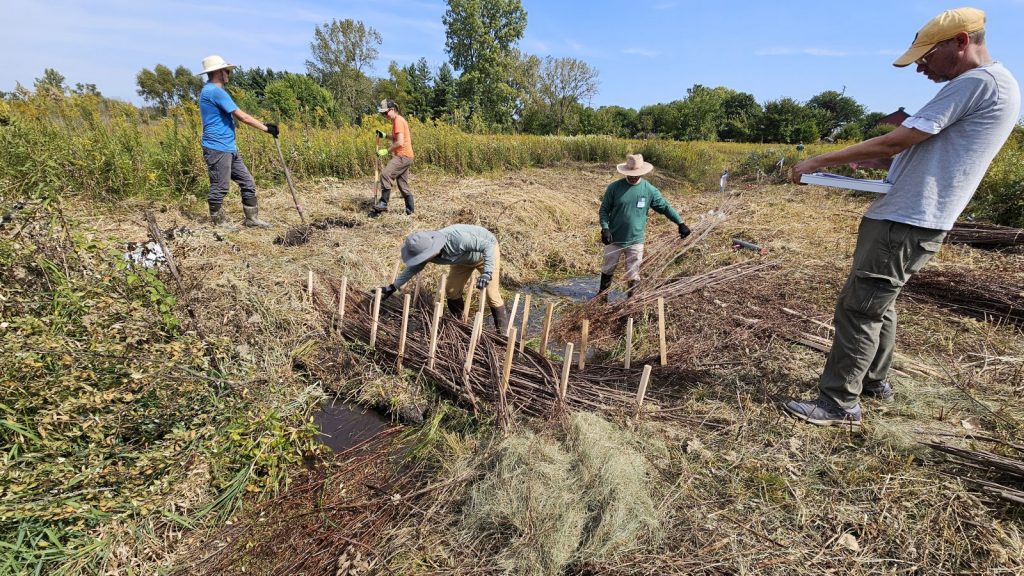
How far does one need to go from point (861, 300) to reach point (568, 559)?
200 cm

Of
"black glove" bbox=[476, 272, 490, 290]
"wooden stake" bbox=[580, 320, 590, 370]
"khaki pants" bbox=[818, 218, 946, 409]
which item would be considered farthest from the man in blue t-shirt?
"khaki pants" bbox=[818, 218, 946, 409]

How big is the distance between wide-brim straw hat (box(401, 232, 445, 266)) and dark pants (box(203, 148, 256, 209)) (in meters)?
3.33

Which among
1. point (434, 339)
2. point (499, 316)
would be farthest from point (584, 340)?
point (499, 316)

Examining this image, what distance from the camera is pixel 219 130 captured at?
16.0 feet

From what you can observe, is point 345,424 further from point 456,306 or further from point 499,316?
point 499,316

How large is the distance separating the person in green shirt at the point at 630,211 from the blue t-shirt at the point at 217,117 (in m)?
4.52

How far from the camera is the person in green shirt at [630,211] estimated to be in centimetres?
432

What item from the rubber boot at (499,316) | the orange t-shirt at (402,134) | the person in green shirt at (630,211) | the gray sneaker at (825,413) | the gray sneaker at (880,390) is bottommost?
the rubber boot at (499,316)

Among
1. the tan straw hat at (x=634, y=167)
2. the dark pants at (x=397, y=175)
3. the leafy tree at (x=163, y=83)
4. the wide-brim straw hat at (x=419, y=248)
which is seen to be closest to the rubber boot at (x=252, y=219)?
the dark pants at (x=397, y=175)

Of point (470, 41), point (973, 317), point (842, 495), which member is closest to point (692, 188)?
point (973, 317)

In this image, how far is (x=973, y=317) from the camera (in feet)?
12.4

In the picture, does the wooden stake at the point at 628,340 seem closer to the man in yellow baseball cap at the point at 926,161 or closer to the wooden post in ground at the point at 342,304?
the man in yellow baseball cap at the point at 926,161

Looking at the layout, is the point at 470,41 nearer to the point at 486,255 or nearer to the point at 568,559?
the point at 486,255

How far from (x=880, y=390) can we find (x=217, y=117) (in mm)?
6843
